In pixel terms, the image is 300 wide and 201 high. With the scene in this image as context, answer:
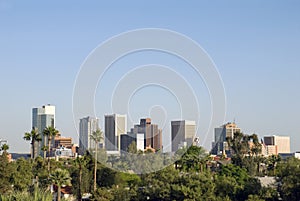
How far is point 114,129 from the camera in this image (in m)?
39.3

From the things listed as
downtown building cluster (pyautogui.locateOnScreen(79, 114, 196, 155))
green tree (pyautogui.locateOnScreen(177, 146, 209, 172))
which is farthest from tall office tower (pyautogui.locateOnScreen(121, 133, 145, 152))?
green tree (pyautogui.locateOnScreen(177, 146, 209, 172))

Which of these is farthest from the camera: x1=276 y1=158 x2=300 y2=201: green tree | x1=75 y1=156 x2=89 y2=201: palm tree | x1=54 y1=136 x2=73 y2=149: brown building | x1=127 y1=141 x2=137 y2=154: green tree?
x1=54 y1=136 x2=73 y2=149: brown building

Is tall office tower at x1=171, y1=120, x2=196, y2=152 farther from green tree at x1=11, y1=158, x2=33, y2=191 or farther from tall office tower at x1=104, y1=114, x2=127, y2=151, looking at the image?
green tree at x1=11, y1=158, x2=33, y2=191

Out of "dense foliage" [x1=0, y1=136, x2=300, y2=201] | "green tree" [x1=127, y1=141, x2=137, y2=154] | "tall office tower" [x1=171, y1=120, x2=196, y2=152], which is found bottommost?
"dense foliage" [x1=0, y1=136, x2=300, y2=201]

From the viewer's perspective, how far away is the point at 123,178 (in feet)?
165

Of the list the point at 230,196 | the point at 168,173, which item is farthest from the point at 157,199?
the point at 230,196

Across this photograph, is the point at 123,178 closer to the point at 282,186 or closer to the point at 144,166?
the point at 144,166

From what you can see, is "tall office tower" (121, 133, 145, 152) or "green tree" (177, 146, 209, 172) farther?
"green tree" (177, 146, 209, 172)

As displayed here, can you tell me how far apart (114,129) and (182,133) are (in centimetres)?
483

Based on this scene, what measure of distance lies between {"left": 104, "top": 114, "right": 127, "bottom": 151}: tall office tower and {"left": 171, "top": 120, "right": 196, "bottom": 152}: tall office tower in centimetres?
336

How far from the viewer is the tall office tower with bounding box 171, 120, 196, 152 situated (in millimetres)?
33372

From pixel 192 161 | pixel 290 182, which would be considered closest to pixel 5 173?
pixel 192 161

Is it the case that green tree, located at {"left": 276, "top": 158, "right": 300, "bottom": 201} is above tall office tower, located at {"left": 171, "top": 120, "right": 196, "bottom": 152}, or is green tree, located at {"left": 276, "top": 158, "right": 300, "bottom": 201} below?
below

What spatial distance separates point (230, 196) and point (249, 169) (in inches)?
1049
